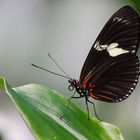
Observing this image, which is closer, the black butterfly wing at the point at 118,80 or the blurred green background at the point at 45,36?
the black butterfly wing at the point at 118,80

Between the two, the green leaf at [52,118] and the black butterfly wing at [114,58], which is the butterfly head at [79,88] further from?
the green leaf at [52,118]

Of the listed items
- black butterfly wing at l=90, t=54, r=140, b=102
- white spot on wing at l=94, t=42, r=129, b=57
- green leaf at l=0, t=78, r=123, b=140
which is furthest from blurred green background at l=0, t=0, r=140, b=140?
green leaf at l=0, t=78, r=123, b=140

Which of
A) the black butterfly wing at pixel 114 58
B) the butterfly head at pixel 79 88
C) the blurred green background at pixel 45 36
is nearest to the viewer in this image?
the black butterfly wing at pixel 114 58

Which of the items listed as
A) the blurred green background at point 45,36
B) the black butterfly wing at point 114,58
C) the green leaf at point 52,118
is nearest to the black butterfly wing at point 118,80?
the black butterfly wing at point 114,58

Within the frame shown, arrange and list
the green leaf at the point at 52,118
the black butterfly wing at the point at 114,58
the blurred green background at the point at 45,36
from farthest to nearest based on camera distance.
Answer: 1. the blurred green background at the point at 45,36
2. the black butterfly wing at the point at 114,58
3. the green leaf at the point at 52,118

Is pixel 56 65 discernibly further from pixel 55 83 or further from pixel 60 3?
pixel 60 3

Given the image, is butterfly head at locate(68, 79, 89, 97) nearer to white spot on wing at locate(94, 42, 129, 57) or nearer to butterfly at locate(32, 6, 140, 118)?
butterfly at locate(32, 6, 140, 118)
